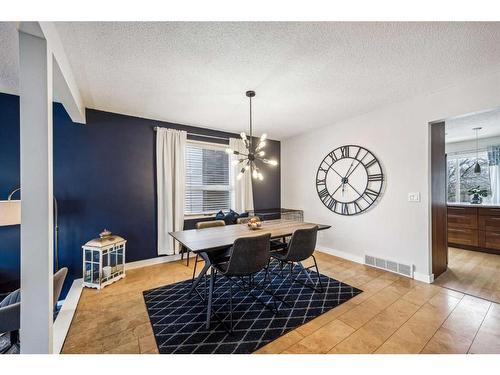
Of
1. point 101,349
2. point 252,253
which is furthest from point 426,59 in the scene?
point 101,349

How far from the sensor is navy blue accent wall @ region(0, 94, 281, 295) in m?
2.55

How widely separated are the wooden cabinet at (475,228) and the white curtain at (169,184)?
5331 mm

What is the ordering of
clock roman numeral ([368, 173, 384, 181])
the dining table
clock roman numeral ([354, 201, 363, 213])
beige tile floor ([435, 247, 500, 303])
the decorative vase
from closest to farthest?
the dining table
beige tile floor ([435, 247, 500, 303])
clock roman numeral ([368, 173, 384, 181])
clock roman numeral ([354, 201, 363, 213])
the decorative vase

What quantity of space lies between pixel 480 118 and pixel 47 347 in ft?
19.5

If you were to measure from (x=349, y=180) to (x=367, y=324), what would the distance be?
2.32 meters

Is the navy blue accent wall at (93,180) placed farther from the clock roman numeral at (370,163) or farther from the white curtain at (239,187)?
the clock roman numeral at (370,163)

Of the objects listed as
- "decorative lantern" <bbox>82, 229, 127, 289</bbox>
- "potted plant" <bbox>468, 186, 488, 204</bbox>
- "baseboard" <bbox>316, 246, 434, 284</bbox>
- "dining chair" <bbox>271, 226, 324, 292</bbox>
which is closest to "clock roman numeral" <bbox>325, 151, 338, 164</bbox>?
"baseboard" <bbox>316, 246, 434, 284</bbox>

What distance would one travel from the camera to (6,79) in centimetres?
225

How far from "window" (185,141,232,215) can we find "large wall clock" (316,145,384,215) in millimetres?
1952

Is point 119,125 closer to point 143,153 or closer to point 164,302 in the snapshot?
point 143,153

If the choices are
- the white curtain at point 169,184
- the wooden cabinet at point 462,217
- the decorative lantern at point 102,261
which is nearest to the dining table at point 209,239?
the decorative lantern at point 102,261

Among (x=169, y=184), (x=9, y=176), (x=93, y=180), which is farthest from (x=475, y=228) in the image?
(x=9, y=176)

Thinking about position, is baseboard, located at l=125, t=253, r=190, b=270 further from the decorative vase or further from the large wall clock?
the decorative vase
